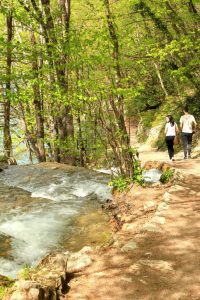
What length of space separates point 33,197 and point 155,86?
66.0 feet

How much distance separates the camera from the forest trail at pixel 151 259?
4801 millimetres

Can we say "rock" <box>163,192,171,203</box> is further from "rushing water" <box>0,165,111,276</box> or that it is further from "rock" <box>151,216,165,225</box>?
"rushing water" <box>0,165,111,276</box>

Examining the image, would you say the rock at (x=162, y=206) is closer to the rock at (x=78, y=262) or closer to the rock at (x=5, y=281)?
the rock at (x=78, y=262)

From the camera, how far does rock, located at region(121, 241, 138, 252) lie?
621 centimetres

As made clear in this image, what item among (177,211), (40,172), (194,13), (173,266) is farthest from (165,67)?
(173,266)

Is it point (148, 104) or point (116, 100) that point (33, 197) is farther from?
point (148, 104)

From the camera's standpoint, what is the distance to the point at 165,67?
2775cm

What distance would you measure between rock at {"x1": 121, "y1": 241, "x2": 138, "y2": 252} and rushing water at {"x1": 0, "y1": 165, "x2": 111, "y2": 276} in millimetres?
1962

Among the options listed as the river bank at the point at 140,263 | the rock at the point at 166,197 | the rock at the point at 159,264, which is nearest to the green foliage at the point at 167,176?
the rock at the point at 166,197

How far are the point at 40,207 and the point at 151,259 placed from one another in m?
5.59

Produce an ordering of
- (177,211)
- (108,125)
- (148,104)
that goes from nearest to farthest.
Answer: (177,211)
(108,125)
(148,104)

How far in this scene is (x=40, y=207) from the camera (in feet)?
35.1

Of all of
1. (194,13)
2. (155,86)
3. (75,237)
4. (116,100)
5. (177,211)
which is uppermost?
(194,13)

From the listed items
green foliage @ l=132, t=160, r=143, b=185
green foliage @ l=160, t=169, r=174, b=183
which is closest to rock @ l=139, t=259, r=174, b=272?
green foliage @ l=132, t=160, r=143, b=185
